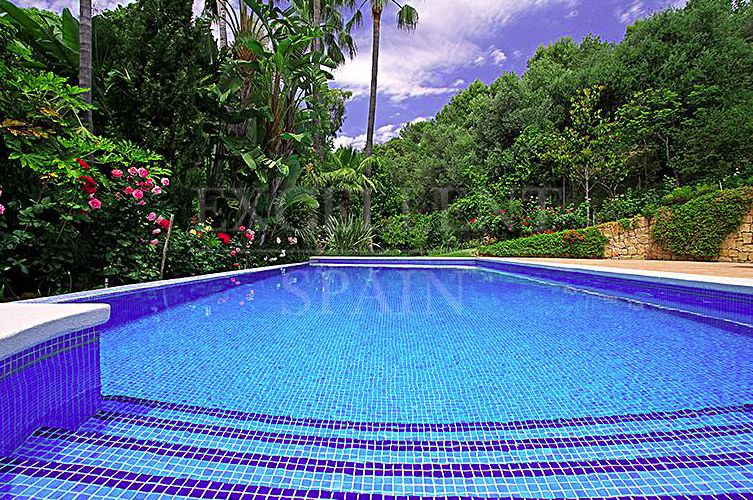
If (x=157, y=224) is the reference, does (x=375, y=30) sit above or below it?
above

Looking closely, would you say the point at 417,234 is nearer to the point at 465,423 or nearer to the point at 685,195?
the point at 685,195

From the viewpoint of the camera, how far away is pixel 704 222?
891 cm

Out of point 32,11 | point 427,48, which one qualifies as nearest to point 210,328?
point 32,11

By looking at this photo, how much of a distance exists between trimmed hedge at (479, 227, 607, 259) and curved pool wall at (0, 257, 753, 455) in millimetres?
1414

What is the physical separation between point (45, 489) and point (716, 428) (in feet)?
8.62

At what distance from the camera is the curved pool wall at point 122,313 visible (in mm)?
1517

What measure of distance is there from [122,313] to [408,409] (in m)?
3.34

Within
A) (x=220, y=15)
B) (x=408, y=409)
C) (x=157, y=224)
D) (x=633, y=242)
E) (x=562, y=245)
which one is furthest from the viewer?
(x=562, y=245)

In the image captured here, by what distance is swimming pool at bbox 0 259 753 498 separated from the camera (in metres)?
1.35

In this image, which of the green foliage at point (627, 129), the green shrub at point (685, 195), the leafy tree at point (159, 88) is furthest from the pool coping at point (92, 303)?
the green foliage at point (627, 129)

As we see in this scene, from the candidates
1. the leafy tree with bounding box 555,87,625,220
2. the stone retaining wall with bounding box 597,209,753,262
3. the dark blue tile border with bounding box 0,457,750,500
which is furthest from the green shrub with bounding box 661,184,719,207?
the dark blue tile border with bounding box 0,457,750,500

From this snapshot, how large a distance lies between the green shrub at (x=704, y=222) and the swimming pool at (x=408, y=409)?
19.5 ft

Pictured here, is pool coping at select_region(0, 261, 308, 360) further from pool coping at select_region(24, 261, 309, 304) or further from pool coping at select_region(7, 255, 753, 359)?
pool coping at select_region(24, 261, 309, 304)

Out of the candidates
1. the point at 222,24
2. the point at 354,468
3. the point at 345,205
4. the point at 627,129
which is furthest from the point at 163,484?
the point at 627,129
